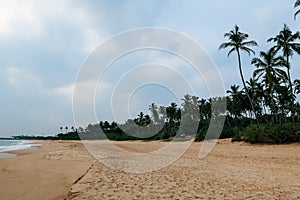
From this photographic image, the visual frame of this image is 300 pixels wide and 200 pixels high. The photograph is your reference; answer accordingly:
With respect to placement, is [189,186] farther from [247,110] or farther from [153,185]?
[247,110]

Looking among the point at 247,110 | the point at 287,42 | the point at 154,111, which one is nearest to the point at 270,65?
the point at 287,42

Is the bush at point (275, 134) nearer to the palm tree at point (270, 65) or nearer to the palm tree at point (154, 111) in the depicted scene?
the palm tree at point (270, 65)

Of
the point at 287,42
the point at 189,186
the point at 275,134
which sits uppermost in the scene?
the point at 287,42

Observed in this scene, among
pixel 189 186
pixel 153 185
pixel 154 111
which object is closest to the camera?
pixel 189 186

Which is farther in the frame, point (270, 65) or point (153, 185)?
point (270, 65)

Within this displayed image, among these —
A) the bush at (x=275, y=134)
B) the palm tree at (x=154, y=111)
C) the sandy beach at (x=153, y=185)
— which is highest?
the palm tree at (x=154, y=111)

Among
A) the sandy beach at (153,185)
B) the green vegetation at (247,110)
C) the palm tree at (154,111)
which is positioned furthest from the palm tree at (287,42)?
the palm tree at (154,111)

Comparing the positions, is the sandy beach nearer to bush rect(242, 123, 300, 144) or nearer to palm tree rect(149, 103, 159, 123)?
bush rect(242, 123, 300, 144)

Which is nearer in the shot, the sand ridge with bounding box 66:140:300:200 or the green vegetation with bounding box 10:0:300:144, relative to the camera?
the sand ridge with bounding box 66:140:300:200

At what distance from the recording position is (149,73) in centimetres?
1880

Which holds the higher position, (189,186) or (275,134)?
(275,134)

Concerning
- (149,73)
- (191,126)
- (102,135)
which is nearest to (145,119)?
(102,135)

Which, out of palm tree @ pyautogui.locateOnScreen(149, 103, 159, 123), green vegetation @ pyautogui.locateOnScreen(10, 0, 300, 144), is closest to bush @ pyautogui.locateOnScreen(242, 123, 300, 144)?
green vegetation @ pyautogui.locateOnScreen(10, 0, 300, 144)

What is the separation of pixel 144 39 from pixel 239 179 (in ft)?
36.2
